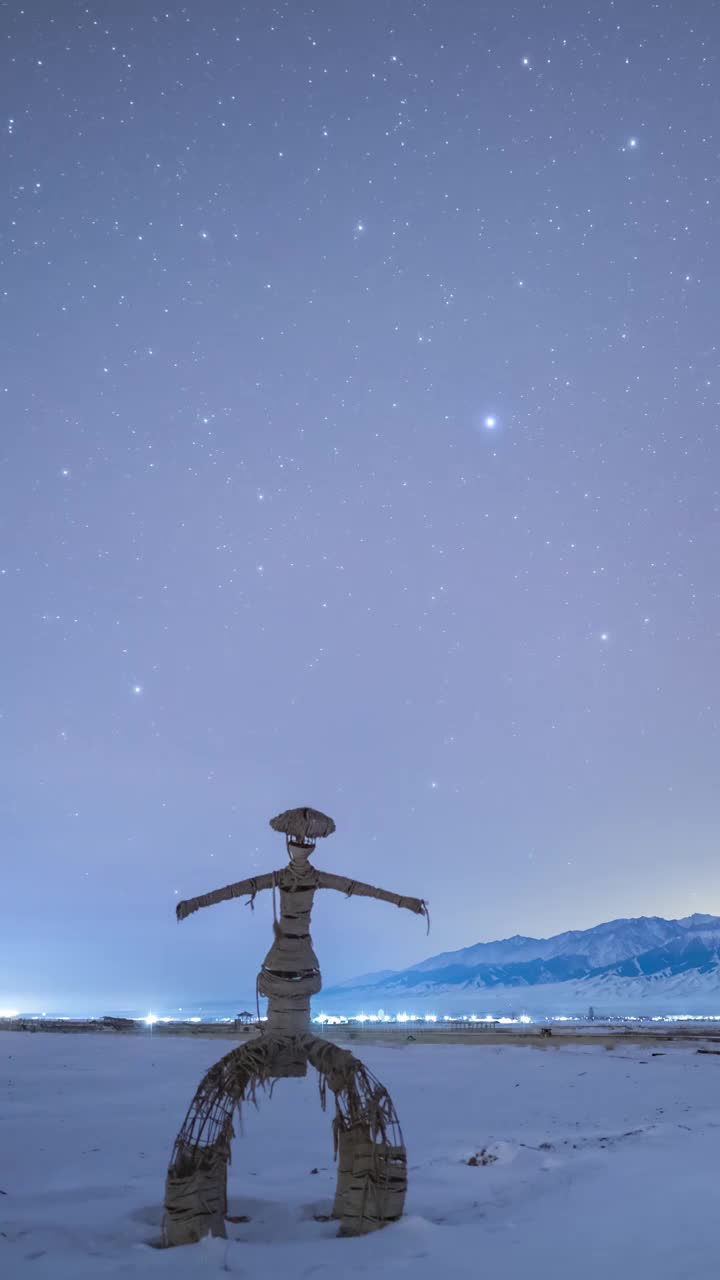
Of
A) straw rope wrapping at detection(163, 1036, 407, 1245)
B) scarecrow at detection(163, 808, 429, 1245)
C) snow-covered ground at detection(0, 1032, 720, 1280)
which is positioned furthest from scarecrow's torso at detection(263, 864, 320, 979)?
snow-covered ground at detection(0, 1032, 720, 1280)

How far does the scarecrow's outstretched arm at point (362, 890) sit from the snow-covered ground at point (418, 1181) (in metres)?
3.24

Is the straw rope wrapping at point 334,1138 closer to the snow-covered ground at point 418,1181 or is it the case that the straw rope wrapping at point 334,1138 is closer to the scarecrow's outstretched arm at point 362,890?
the snow-covered ground at point 418,1181

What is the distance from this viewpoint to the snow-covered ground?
7895mm

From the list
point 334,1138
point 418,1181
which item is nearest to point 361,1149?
point 334,1138

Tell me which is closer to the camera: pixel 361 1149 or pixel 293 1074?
pixel 293 1074

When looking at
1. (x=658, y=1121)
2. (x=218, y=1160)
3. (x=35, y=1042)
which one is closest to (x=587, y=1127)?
(x=658, y=1121)

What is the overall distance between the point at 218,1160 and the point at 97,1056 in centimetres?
2898

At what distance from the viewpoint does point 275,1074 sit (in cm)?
882

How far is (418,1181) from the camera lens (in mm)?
11867

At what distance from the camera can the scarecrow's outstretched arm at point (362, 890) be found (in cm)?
956

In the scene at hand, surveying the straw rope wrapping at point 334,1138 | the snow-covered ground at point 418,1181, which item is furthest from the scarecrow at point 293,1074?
the snow-covered ground at point 418,1181

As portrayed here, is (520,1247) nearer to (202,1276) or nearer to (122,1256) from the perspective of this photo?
(202,1276)

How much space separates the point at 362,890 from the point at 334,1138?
8.20ft

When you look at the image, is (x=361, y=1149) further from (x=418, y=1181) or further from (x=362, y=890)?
(x=418, y=1181)
